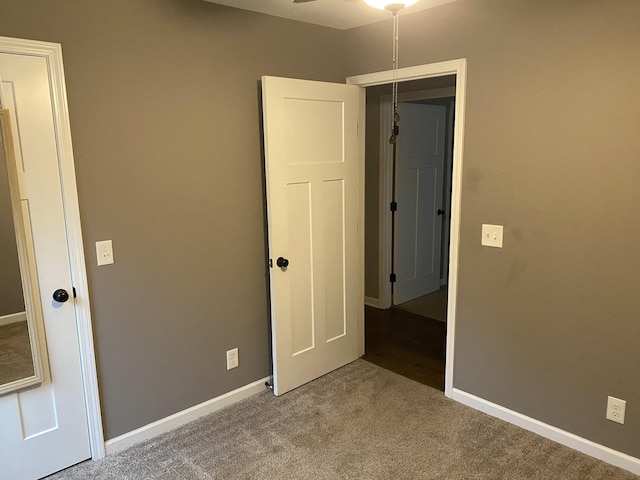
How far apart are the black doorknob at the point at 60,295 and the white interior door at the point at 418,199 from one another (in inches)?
124

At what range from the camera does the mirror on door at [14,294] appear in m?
2.03

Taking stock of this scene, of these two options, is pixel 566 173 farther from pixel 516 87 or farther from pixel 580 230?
pixel 516 87

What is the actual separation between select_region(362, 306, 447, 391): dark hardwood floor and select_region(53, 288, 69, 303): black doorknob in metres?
2.20

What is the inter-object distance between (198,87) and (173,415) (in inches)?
73.7

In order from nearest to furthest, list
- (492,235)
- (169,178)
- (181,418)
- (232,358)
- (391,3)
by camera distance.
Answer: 1. (391,3)
2. (169,178)
3. (492,235)
4. (181,418)
5. (232,358)

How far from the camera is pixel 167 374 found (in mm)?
2668

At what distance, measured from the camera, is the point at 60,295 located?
2.21m

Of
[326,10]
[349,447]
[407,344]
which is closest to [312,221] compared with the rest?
[326,10]

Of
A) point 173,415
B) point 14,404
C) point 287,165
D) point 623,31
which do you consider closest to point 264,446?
point 173,415

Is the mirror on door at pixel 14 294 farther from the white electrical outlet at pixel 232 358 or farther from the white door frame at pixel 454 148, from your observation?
the white door frame at pixel 454 148

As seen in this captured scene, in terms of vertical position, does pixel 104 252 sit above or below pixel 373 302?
above

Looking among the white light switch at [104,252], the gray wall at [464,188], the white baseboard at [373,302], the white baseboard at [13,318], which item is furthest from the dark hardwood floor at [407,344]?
the white baseboard at [13,318]

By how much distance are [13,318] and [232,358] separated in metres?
1.24

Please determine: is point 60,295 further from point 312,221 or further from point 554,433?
point 554,433
